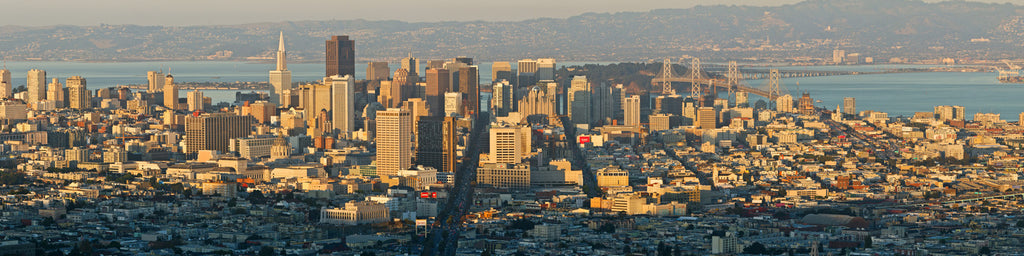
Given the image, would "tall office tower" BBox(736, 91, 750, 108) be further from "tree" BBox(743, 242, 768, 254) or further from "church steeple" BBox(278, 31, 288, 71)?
"tree" BBox(743, 242, 768, 254)

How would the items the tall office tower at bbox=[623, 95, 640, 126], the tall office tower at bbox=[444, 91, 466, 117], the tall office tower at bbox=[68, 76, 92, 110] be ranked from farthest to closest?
the tall office tower at bbox=[68, 76, 92, 110] → the tall office tower at bbox=[623, 95, 640, 126] → the tall office tower at bbox=[444, 91, 466, 117]

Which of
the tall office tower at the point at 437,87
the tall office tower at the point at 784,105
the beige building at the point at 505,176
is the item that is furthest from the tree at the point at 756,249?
the tall office tower at the point at 784,105

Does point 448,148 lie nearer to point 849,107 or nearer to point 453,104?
point 453,104

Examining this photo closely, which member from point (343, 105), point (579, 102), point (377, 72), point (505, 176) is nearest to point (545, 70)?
point (377, 72)

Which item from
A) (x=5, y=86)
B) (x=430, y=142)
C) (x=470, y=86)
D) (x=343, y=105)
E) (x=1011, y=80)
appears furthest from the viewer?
(x=1011, y=80)

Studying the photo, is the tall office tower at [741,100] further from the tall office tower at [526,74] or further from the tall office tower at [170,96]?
the tall office tower at [170,96]

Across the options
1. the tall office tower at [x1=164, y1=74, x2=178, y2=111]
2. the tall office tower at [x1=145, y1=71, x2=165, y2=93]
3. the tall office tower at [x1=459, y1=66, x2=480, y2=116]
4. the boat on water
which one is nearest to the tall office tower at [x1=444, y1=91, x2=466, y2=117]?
the tall office tower at [x1=459, y1=66, x2=480, y2=116]
